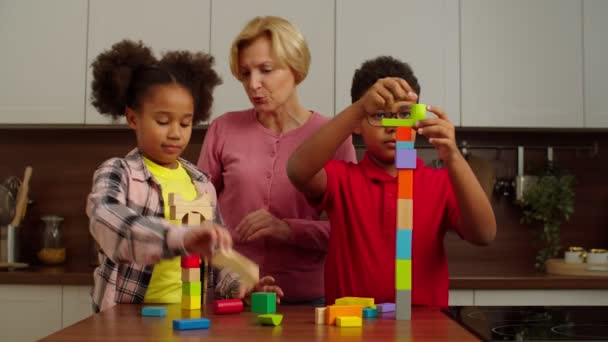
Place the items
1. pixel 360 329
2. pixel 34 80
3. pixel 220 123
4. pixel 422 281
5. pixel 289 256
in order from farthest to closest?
1. pixel 34 80
2. pixel 220 123
3. pixel 289 256
4. pixel 422 281
5. pixel 360 329

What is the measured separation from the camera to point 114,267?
4.55ft

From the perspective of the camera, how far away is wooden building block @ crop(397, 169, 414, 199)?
130 centimetres

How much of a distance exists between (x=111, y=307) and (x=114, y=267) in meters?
0.07

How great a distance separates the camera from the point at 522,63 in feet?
9.20

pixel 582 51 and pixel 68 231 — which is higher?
pixel 582 51

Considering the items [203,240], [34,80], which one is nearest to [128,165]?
[203,240]

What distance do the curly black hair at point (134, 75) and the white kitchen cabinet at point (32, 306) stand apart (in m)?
1.16

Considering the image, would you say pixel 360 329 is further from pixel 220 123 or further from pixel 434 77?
pixel 434 77

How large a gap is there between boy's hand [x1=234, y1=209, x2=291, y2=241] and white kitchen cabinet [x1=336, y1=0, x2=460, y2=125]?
1.19 m

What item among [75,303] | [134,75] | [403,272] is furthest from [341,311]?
[75,303]

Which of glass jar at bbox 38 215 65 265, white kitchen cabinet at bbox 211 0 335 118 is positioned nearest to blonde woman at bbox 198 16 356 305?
white kitchen cabinet at bbox 211 0 335 118

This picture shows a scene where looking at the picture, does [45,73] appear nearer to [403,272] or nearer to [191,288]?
[191,288]

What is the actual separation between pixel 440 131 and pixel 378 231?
0.32 m

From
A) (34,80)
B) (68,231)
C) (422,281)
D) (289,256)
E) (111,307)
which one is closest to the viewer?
(111,307)
